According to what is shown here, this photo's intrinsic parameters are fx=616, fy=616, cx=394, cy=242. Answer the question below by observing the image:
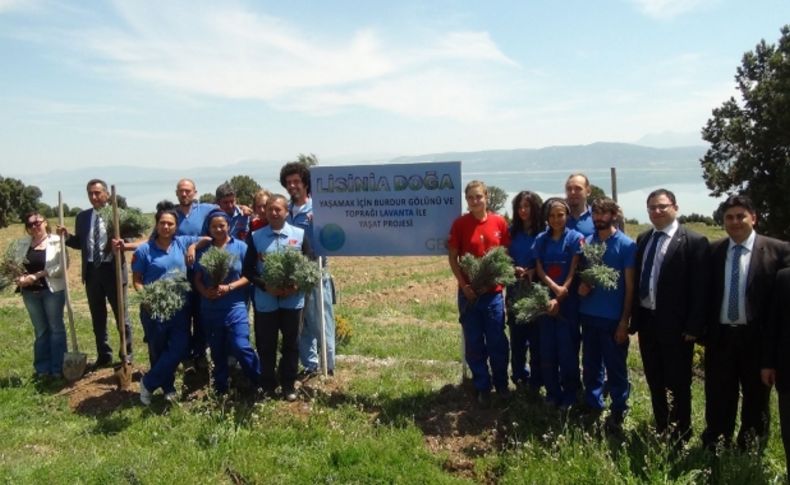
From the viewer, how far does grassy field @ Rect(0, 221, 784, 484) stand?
16.6ft

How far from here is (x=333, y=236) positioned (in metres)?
7.59

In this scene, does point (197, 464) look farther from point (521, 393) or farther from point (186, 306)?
point (521, 393)

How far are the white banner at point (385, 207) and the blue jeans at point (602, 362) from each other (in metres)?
2.05

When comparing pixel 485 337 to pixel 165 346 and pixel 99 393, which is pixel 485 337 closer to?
pixel 165 346

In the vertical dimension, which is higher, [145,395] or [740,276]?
[740,276]

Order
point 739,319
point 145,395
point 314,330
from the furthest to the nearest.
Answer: point 314,330 → point 145,395 → point 739,319

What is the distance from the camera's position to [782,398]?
4.56 m

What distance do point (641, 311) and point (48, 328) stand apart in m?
7.34

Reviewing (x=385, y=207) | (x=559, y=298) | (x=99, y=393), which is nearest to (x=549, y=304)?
(x=559, y=298)

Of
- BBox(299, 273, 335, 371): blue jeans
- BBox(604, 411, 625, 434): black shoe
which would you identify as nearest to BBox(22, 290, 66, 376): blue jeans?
BBox(299, 273, 335, 371): blue jeans

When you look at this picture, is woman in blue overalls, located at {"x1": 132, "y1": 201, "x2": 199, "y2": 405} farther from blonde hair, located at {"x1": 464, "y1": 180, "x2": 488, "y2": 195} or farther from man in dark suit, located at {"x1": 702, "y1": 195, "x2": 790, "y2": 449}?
man in dark suit, located at {"x1": 702, "y1": 195, "x2": 790, "y2": 449}

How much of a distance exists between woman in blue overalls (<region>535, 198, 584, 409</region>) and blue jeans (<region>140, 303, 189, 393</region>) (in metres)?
3.94

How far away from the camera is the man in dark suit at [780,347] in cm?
443

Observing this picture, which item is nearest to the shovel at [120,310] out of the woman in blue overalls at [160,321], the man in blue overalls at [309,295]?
the woman in blue overalls at [160,321]
